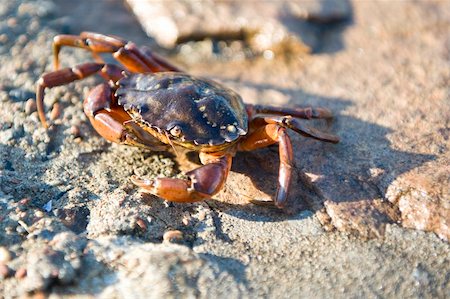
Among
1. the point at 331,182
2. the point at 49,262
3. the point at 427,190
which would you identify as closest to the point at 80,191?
the point at 49,262

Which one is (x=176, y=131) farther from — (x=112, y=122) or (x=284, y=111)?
(x=284, y=111)

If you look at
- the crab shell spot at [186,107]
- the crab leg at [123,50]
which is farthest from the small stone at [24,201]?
the crab leg at [123,50]

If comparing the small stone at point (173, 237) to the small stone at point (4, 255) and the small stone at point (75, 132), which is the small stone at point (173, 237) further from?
the small stone at point (75, 132)

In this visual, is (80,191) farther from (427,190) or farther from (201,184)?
(427,190)

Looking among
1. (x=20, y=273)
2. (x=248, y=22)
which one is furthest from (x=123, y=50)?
(x=20, y=273)

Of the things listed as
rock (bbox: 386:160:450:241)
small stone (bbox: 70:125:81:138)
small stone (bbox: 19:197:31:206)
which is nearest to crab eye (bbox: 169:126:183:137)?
small stone (bbox: 70:125:81:138)
